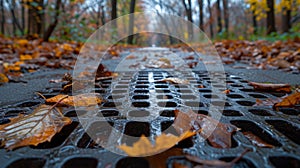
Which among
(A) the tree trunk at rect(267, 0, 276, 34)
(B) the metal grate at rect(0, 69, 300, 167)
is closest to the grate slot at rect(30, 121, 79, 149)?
(B) the metal grate at rect(0, 69, 300, 167)

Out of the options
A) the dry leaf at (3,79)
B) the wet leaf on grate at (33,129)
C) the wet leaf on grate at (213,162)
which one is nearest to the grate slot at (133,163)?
the wet leaf on grate at (213,162)

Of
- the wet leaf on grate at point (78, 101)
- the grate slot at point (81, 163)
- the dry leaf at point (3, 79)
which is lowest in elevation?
the grate slot at point (81, 163)

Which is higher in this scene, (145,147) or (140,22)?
(140,22)

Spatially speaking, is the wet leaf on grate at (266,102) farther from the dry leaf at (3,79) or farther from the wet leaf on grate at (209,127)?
the dry leaf at (3,79)

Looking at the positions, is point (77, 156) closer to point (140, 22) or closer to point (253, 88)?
point (253, 88)

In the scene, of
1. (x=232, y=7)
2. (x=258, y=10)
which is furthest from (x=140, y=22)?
(x=258, y=10)

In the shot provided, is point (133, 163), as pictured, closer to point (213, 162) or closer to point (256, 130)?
point (213, 162)
